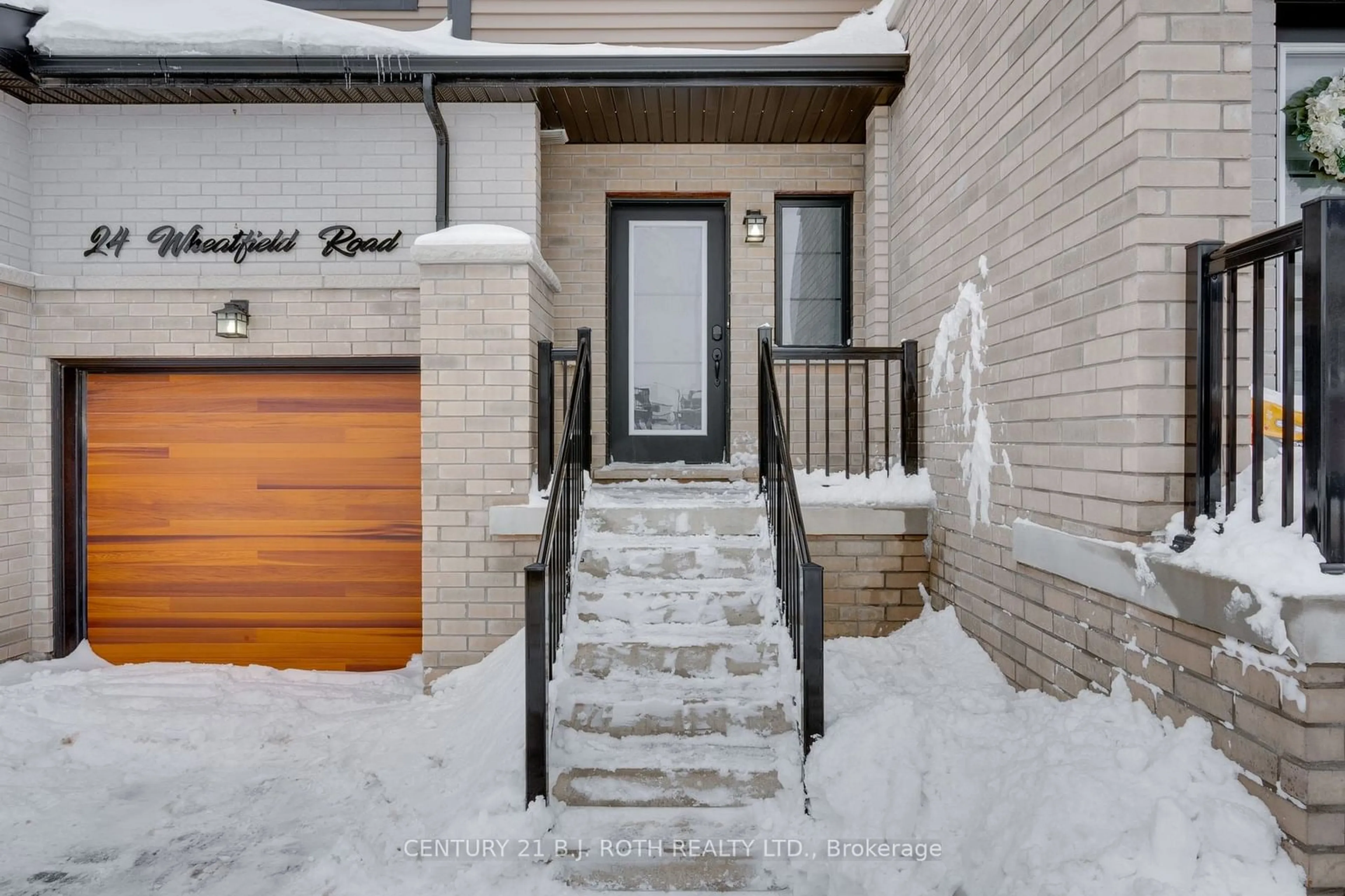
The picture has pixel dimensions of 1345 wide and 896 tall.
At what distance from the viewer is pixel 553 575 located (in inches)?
128

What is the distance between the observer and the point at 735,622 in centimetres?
369

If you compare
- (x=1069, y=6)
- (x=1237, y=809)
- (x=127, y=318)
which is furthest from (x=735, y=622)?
(x=127, y=318)

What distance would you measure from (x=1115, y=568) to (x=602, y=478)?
11.5 ft

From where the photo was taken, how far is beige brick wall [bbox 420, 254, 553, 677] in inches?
169

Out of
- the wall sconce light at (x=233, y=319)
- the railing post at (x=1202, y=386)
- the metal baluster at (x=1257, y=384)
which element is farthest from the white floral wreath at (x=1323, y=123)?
the wall sconce light at (x=233, y=319)

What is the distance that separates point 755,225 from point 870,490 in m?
2.35

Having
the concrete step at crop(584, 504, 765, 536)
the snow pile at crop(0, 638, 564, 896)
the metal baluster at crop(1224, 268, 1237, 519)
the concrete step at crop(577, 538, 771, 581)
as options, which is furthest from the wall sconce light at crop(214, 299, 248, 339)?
the metal baluster at crop(1224, 268, 1237, 519)

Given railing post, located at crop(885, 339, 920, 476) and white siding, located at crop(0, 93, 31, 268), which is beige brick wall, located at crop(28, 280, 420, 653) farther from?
railing post, located at crop(885, 339, 920, 476)

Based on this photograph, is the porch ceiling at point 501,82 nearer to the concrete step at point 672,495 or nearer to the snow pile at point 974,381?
the snow pile at point 974,381

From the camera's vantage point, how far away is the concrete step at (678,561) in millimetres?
3928

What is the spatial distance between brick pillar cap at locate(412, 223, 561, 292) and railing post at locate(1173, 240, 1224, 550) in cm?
325

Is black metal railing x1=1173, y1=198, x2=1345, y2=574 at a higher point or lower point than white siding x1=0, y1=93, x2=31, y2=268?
lower

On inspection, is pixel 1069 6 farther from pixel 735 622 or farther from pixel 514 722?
pixel 514 722

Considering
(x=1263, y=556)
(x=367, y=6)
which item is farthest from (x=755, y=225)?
(x=1263, y=556)
